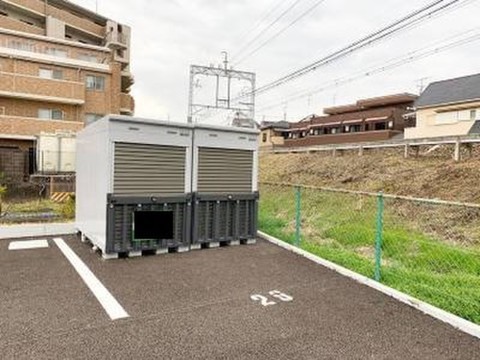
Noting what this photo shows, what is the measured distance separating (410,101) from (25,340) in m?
34.9

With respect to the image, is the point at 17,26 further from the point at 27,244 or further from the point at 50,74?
the point at 27,244

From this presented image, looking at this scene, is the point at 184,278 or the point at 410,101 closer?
the point at 184,278

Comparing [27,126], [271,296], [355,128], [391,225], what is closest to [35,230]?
[271,296]

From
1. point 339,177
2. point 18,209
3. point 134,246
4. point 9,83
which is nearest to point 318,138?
point 339,177

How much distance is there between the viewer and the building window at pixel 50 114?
71.8ft

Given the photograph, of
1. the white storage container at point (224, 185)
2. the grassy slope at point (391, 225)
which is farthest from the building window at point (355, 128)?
the white storage container at point (224, 185)


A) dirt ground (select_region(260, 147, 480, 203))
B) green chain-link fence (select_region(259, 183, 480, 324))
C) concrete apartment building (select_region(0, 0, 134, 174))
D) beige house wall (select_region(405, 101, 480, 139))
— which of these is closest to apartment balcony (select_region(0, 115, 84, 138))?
concrete apartment building (select_region(0, 0, 134, 174))

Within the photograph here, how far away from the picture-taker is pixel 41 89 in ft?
68.8

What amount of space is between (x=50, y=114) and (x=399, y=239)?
21.4 m

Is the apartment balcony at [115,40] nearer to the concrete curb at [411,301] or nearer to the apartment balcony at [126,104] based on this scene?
the apartment balcony at [126,104]

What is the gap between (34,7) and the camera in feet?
102

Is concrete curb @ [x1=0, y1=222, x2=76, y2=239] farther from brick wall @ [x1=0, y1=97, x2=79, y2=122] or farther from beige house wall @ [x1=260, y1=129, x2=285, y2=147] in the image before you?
beige house wall @ [x1=260, y1=129, x2=285, y2=147]

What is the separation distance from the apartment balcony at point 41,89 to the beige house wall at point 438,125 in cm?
2127

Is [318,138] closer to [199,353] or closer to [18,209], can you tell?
[18,209]
